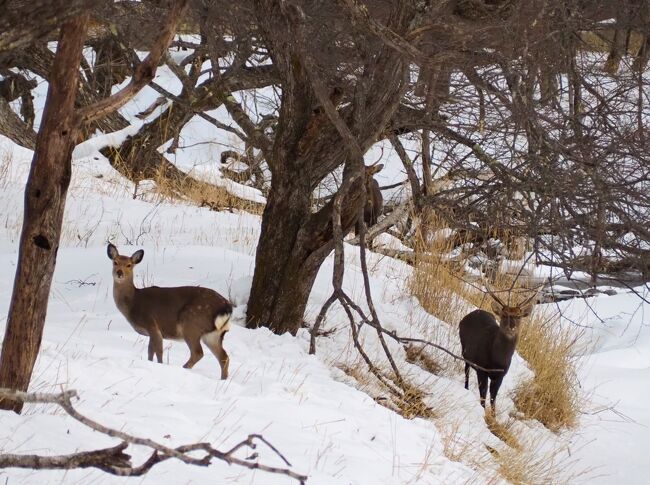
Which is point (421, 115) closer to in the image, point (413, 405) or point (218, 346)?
point (413, 405)

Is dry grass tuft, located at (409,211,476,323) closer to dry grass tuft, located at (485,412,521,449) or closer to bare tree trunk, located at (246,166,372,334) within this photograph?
dry grass tuft, located at (485,412,521,449)

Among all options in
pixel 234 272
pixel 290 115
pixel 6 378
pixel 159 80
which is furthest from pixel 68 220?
pixel 159 80

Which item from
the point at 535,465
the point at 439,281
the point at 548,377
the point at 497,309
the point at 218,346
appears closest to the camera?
the point at 218,346

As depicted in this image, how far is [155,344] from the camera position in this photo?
20.4 ft

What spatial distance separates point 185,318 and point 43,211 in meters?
2.39

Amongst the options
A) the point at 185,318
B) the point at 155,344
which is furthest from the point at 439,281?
the point at 155,344

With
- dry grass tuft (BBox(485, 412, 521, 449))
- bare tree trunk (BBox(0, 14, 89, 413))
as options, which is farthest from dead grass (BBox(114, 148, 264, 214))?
bare tree trunk (BBox(0, 14, 89, 413))

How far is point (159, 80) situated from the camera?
73.6 ft

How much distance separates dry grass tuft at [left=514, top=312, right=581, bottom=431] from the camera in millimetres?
8750

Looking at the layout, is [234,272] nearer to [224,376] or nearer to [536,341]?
[224,376]

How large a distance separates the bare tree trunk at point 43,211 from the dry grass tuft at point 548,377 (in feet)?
18.7

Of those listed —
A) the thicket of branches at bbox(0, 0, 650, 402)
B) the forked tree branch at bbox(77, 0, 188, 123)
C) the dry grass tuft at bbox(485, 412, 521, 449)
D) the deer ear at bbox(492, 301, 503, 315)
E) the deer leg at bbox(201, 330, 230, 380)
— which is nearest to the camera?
the forked tree branch at bbox(77, 0, 188, 123)

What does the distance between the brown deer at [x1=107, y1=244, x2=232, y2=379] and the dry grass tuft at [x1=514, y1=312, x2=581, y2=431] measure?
3.66 m

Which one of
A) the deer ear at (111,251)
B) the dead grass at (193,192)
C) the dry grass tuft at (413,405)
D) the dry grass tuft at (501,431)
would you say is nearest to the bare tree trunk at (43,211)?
the deer ear at (111,251)
